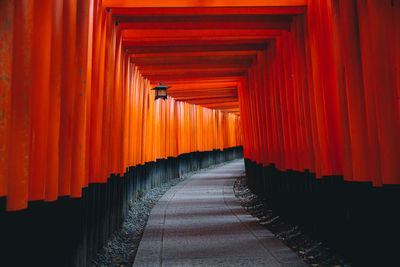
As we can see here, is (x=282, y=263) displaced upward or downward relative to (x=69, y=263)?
downward

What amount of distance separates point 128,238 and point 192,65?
492cm

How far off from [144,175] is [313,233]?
19.2 feet

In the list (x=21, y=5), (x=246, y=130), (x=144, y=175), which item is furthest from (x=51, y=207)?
(x=246, y=130)

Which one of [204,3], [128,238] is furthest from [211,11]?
[128,238]

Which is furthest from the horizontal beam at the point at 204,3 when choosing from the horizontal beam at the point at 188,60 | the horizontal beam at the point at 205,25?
the horizontal beam at the point at 188,60

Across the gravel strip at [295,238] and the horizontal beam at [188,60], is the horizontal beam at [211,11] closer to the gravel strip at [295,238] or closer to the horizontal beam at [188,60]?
the horizontal beam at [188,60]

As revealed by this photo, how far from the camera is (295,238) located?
5.19 m

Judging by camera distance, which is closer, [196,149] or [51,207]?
[51,207]

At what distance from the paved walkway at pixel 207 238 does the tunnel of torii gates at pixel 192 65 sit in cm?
76

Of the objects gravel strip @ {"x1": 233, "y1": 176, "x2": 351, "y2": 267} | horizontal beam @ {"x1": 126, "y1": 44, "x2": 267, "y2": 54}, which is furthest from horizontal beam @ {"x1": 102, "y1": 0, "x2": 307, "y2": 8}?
gravel strip @ {"x1": 233, "y1": 176, "x2": 351, "y2": 267}

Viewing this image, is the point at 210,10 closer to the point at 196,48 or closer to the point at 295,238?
the point at 196,48

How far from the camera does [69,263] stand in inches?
126

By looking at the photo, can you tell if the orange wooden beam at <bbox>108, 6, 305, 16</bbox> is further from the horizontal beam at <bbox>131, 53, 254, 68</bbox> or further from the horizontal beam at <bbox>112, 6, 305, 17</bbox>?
the horizontal beam at <bbox>131, 53, 254, 68</bbox>

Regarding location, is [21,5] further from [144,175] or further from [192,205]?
[144,175]
